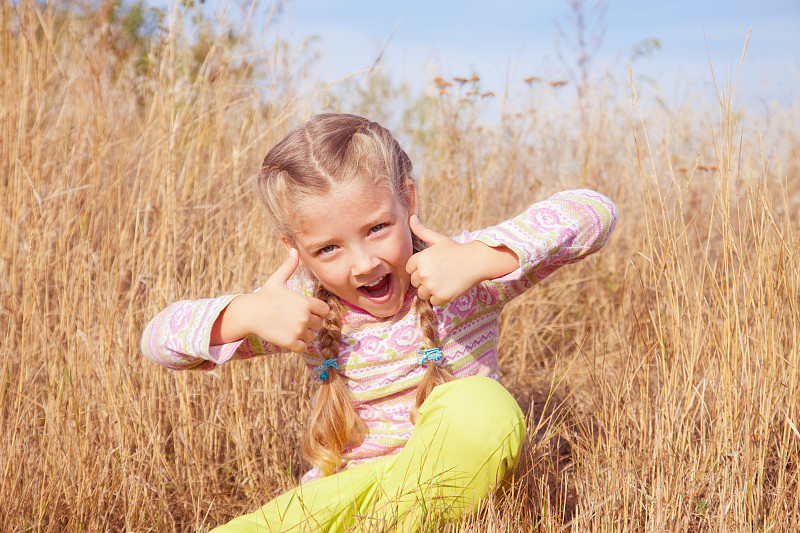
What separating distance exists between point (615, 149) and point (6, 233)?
2.78 m

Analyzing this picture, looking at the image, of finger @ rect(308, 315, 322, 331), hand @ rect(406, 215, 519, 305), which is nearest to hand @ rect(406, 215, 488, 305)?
hand @ rect(406, 215, 519, 305)

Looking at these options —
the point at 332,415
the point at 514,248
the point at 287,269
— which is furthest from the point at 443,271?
the point at 332,415

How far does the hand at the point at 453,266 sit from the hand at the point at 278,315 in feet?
0.77

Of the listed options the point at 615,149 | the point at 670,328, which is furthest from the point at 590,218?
the point at 615,149

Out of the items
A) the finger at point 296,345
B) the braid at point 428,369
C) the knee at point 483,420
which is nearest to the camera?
the knee at point 483,420

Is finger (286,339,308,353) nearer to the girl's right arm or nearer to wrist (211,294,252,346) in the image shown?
the girl's right arm

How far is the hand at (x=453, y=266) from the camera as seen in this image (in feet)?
4.84

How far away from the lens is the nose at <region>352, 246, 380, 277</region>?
1.54 m

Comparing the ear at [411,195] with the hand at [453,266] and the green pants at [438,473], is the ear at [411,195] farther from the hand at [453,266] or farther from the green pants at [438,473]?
the green pants at [438,473]

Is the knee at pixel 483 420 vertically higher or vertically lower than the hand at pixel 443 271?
lower

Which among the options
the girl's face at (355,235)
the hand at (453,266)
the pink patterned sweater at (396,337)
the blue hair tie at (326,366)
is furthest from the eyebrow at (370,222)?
the blue hair tie at (326,366)

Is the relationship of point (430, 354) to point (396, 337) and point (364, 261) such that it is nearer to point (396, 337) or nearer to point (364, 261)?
point (396, 337)

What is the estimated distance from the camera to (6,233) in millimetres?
2322

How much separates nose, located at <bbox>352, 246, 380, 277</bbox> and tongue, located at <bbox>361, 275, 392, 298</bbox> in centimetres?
13
